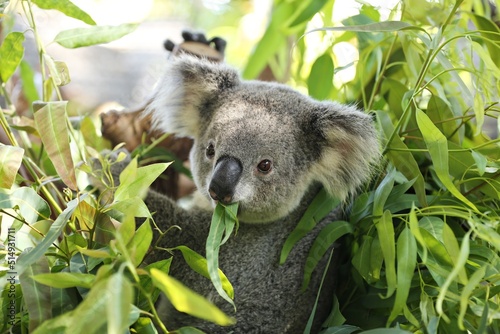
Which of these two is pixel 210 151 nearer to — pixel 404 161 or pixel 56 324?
pixel 404 161

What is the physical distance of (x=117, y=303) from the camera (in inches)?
40.8

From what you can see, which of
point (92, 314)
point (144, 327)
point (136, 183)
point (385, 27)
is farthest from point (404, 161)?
point (92, 314)

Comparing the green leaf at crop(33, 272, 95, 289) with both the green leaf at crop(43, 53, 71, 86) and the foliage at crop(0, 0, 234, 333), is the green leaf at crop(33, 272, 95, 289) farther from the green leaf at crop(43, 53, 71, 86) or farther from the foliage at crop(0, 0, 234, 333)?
the green leaf at crop(43, 53, 71, 86)

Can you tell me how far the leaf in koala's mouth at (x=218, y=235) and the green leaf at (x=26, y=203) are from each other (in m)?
0.56

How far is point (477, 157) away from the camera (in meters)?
1.80

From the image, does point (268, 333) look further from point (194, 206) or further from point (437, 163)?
point (437, 163)

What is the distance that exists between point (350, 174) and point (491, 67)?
2.35 ft

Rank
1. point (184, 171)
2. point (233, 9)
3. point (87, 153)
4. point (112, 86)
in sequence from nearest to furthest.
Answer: point (87, 153) → point (184, 171) → point (233, 9) → point (112, 86)

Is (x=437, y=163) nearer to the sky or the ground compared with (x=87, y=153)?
nearer to the sky

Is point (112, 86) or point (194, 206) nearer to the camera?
point (194, 206)

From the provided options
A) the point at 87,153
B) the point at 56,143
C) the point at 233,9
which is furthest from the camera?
the point at 233,9

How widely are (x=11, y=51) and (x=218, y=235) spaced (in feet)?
3.62

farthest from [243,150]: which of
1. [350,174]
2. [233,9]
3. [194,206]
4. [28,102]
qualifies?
[233,9]

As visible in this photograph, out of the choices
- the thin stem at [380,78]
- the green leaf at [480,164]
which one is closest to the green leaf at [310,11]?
the thin stem at [380,78]
